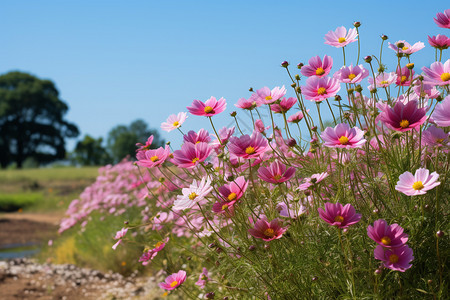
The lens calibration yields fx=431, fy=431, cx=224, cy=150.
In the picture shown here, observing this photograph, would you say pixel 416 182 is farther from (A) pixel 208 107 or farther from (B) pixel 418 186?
(A) pixel 208 107

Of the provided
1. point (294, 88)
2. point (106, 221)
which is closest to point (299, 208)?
point (294, 88)

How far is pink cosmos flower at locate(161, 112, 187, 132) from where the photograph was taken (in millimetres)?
1890

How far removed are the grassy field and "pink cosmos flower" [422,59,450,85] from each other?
11979mm

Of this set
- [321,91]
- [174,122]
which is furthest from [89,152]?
[321,91]

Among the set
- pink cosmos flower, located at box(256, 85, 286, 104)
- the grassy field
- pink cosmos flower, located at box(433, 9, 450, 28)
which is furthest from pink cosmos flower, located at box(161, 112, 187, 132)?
the grassy field

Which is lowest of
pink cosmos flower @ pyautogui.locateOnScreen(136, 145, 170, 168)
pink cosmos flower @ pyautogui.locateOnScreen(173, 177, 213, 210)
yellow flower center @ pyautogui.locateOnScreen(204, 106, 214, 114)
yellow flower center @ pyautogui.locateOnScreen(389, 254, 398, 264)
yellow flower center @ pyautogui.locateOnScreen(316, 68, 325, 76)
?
yellow flower center @ pyautogui.locateOnScreen(389, 254, 398, 264)

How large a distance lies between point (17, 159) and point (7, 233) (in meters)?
28.0

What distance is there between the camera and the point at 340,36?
188 cm

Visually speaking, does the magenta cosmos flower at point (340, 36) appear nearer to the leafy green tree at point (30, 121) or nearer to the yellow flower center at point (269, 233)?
the yellow flower center at point (269, 233)

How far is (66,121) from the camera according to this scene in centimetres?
3962

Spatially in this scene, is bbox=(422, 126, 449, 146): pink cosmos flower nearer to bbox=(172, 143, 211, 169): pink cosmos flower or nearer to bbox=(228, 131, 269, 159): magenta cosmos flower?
bbox=(228, 131, 269, 159): magenta cosmos flower

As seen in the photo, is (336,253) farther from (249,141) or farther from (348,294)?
(249,141)

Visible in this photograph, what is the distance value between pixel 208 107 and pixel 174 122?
10.2 inches

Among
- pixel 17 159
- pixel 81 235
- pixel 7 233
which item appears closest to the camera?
pixel 81 235
